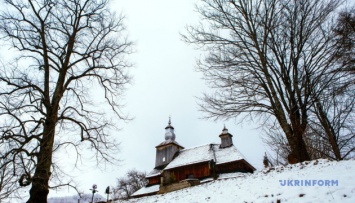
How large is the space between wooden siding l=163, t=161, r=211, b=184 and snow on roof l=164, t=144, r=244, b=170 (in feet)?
1.81

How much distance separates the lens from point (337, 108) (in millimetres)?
14734

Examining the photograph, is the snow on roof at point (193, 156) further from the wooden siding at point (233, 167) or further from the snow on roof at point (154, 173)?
the snow on roof at point (154, 173)

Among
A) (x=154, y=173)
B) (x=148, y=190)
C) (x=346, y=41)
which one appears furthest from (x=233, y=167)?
(x=346, y=41)

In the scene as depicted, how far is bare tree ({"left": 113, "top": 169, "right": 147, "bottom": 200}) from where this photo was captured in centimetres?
5078

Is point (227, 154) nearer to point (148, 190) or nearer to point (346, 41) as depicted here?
point (148, 190)

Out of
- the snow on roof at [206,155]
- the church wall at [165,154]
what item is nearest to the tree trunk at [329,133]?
the snow on roof at [206,155]

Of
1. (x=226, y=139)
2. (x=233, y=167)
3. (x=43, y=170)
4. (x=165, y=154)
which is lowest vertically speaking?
(x=233, y=167)

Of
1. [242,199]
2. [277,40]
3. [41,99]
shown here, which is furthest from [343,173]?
[41,99]

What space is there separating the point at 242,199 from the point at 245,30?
9498mm

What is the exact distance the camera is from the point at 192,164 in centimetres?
3022

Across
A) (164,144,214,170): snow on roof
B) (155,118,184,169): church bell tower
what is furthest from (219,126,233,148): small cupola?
(155,118,184,169): church bell tower

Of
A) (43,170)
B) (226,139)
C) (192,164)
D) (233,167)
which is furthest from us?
(226,139)

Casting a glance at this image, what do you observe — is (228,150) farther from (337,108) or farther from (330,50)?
(330,50)

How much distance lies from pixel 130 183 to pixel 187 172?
→ 25.5 meters
